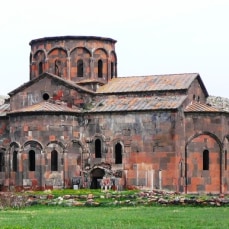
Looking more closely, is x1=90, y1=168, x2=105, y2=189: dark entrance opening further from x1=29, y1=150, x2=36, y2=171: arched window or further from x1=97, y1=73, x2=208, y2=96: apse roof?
x1=97, y1=73, x2=208, y2=96: apse roof

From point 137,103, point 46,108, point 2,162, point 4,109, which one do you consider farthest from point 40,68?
point 137,103

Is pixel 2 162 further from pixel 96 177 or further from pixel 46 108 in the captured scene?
pixel 96 177

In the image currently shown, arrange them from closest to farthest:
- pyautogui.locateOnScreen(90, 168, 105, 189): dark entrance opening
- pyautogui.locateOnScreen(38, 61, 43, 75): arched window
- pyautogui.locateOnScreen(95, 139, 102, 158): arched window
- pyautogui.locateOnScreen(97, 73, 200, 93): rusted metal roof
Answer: pyautogui.locateOnScreen(90, 168, 105, 189): dark entrance opening → pyautogui.locateOnScreen(95, 139, 102, 158): arched window → pyautogui.locateOnScreen(97, 73, 200, 93): rusted metal roof → pyautogui.locateOnScreen(38, 61, 43, 75): arched window

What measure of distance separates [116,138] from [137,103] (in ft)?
6.98

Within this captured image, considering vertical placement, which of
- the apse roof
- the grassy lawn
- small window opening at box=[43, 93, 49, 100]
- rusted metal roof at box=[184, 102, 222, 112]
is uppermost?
the apse roof

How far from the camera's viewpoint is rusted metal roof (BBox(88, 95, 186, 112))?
119 ft

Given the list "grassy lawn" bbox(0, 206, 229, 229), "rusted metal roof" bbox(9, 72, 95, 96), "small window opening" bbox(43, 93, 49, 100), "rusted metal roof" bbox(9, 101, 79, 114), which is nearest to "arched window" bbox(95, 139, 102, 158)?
"rusted metal roof" bbox(9, 101, 79, 114)

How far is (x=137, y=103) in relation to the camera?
37312 mm

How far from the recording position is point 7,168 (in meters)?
38.4

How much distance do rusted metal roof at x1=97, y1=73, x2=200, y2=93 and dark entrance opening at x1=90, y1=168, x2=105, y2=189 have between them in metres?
4.47

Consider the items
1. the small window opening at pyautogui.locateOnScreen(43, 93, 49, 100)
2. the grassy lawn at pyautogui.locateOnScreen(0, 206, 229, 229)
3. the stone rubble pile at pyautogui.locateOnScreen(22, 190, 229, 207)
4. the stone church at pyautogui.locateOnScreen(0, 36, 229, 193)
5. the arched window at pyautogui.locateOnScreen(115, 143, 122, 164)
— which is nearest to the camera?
the grassy lawn at pyautogui.locateOnScreen(0, 206, 229, 229)

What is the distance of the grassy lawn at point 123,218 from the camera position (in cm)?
2023

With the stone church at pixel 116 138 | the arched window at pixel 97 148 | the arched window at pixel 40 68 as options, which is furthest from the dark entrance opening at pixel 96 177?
the arched window at pixel 40 68

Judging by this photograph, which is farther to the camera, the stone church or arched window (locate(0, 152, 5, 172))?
arched window (locate(0, 152, 5, 172))
